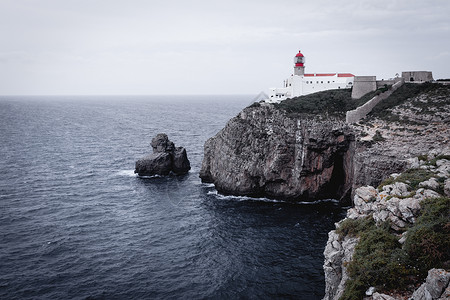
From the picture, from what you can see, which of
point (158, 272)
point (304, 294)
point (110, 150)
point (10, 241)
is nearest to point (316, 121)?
point (304, 294)

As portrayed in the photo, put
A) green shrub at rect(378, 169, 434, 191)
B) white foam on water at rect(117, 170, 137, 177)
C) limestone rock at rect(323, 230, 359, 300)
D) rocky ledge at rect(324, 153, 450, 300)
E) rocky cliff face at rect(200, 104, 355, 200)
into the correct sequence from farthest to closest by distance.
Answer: white foam on water at rect(117, 170, 137, 177) < rocky cliff face at rect(200, 104, 355, 200) < green shrub at rect(378, 169, 434, 191) < limestone rock at rect(323, 230, 359, 300) < rocky ledge at rect(324, 153, 450, 300)

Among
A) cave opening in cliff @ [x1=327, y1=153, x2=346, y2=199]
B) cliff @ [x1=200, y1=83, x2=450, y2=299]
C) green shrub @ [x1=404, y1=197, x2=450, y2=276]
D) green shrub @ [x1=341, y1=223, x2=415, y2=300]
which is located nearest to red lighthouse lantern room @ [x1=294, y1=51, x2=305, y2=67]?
cliff @ [x1=200, y1=83, x2=450, y2=299]

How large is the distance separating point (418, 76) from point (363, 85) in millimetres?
10196

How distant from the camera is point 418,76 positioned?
2537 inches

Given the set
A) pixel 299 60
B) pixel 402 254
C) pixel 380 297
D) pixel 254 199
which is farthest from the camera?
pixel 299 60

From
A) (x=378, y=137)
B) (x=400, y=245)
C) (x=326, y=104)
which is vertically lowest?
(x=400, y=245)

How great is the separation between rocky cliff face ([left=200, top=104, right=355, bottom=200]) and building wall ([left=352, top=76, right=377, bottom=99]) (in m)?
15.8

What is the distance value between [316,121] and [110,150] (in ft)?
198

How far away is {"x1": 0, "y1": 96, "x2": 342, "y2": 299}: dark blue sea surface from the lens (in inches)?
1276

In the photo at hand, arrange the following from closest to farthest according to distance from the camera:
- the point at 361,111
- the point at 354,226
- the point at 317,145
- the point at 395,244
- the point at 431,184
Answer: the point at 395,244, the point at 354,226, the point at 431,184, the point at 317,145, the point at 361,111

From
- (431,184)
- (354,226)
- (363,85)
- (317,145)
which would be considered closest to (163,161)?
(317,145)

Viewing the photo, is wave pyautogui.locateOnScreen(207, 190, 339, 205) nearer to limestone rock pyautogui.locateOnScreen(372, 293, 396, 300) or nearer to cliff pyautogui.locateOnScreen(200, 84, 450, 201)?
cliff pyautogui.locateOnScreen(200, 84, 450, 201)

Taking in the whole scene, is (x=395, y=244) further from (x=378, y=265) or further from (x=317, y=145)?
(x=317, y=145)

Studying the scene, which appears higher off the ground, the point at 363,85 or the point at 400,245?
the point at 363,85
